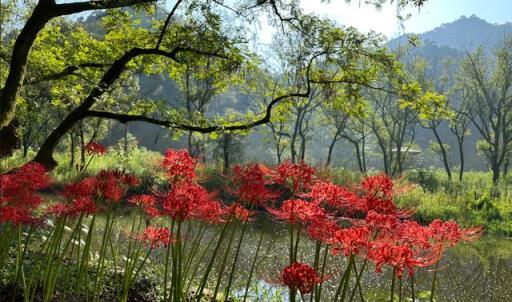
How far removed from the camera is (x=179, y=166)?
308 centimetres

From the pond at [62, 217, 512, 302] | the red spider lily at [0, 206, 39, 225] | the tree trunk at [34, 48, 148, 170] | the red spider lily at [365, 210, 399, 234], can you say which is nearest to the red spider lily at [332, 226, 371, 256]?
the red spider lily at [365, 210, 399, 234]

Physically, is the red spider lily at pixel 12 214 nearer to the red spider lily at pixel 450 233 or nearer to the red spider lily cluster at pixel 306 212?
the red spider lily cluster at pixel 306 212

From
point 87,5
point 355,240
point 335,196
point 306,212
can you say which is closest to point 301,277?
point 355,240

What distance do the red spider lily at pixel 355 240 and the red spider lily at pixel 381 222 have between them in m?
0.10

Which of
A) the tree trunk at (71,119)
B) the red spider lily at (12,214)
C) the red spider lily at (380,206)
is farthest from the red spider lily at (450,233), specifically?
the tree trunk at (71,119)

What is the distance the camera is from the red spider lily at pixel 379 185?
2.93 m

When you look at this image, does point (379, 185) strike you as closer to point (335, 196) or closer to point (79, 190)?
point (335, 196)

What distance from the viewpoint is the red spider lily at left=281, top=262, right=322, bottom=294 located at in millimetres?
2414

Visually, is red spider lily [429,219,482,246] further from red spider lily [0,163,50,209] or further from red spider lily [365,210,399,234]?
red spider lily [0,163,50,209]

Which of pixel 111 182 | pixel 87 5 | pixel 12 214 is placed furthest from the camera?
pixel 87 5

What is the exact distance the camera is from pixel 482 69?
40.6 metres

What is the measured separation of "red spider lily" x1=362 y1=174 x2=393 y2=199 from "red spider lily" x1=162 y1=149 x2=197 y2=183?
1.08m

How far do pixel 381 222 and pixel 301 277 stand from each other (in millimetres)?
523

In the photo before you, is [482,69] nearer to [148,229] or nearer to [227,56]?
[227,56]
